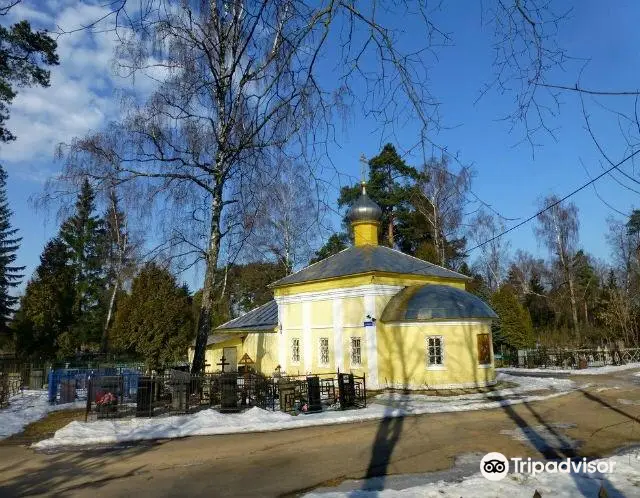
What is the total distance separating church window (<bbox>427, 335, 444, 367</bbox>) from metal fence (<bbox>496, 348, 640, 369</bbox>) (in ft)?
50.1

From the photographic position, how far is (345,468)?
853 centimetres

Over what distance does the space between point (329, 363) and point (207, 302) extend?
6863 mm

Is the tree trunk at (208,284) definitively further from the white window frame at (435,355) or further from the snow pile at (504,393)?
the white window frame at (435,355)

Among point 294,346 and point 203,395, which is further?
point 294,346

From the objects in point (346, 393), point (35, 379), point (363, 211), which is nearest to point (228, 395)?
point (346, 393)

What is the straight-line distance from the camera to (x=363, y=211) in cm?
2447

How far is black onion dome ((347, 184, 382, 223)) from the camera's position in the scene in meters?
24.5

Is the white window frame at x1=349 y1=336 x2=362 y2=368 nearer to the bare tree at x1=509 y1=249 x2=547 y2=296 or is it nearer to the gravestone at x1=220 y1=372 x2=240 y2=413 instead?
the gravestone at x1=220 y1=372 x2=240 y2=413

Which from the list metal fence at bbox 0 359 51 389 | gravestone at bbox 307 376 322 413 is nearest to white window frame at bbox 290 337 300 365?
gravestone at bbox 307 376 322 413

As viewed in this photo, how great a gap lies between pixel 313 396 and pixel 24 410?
9413 millimetres

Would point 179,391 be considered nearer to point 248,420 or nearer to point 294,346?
point 248,420

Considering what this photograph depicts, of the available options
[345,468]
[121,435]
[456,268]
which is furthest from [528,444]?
[456,268]

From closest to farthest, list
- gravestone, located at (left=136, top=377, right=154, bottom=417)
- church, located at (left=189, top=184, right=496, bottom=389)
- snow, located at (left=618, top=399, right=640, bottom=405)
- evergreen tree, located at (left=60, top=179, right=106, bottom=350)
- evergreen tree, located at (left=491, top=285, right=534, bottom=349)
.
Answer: gravestone, located at (left=136, top=377, right=154, bottom=417)
snow, located at (left=618, top=399, right=640, bottom=405)
church, located at (left=189, top=184, right=496, bottom=389)
evergreen tree, located at (left=491, top=285, right=534, bottom=349)
evergreen tree, located at (left=60, top=179, right=106, bottom=350)

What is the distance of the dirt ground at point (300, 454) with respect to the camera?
775 centimetres
